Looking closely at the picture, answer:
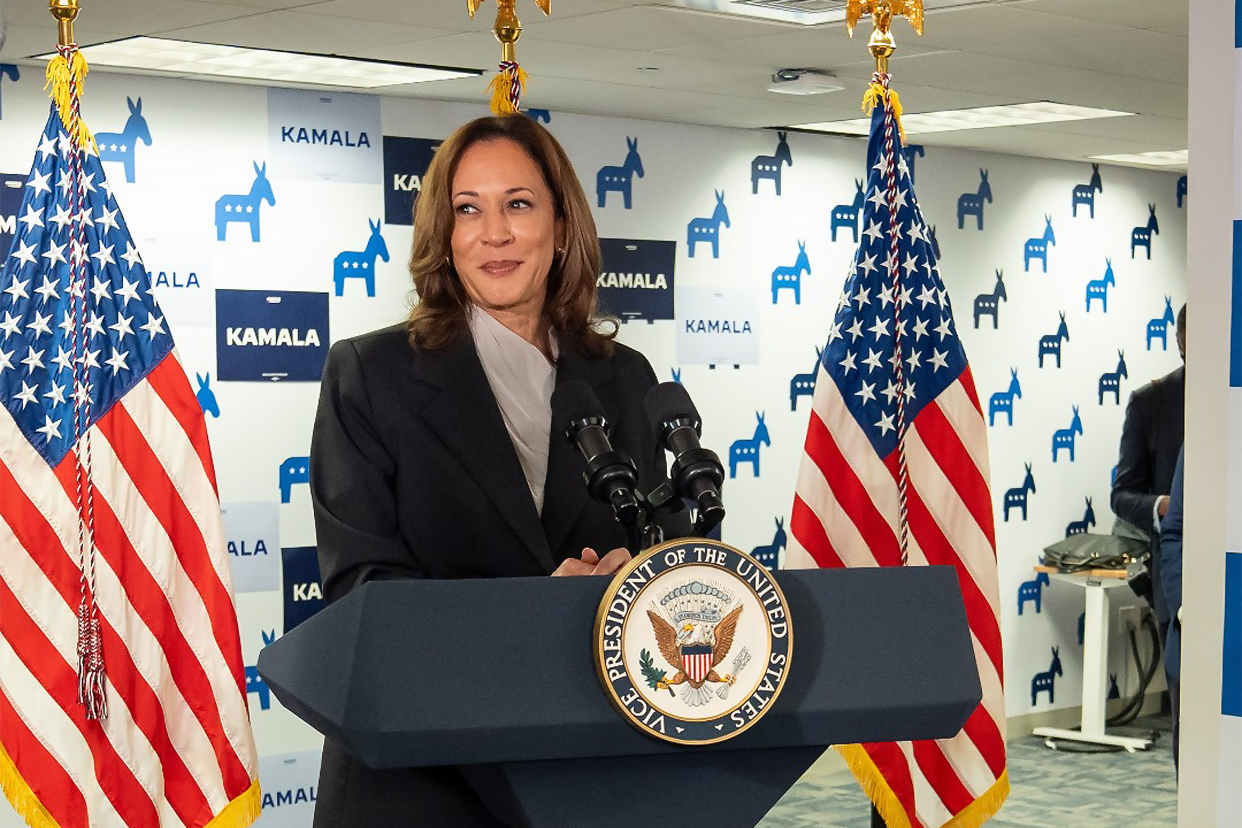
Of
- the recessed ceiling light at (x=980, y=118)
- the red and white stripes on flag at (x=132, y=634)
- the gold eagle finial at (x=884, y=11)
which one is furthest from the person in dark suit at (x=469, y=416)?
the recessed ceiling light at (x=980, y=118)

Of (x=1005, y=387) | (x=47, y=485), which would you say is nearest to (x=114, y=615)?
(x=47, y=485)

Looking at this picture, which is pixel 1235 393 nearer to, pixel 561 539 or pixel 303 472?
pixel 561 539

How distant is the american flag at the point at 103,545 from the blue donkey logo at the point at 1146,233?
6.11 m

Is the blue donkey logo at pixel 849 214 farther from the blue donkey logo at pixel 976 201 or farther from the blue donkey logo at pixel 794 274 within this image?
the blue donkey logo at pixel 976 201

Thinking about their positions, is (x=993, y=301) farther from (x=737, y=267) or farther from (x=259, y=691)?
(x=259, y=691)

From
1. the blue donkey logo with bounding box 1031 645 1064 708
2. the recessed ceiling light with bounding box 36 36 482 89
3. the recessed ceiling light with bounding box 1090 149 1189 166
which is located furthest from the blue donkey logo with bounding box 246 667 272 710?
the recessed ceiling light with bounding box 1090 149 1189 166

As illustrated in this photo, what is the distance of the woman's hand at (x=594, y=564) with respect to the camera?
4.72 ft

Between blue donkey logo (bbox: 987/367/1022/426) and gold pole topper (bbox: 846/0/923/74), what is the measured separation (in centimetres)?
448

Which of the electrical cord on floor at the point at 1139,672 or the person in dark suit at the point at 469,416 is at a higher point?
the person in dark suit at the point at 469,416

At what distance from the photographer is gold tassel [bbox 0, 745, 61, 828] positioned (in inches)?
132

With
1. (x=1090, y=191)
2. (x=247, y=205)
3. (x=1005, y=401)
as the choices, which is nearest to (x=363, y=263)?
(x=247, y=205)

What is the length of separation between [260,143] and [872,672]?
177 inches

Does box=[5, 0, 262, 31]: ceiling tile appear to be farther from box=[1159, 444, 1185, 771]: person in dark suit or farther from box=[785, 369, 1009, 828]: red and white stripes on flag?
box=[1159, 444, 1185, 771]: person in dark suit

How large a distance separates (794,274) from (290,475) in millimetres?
2559
